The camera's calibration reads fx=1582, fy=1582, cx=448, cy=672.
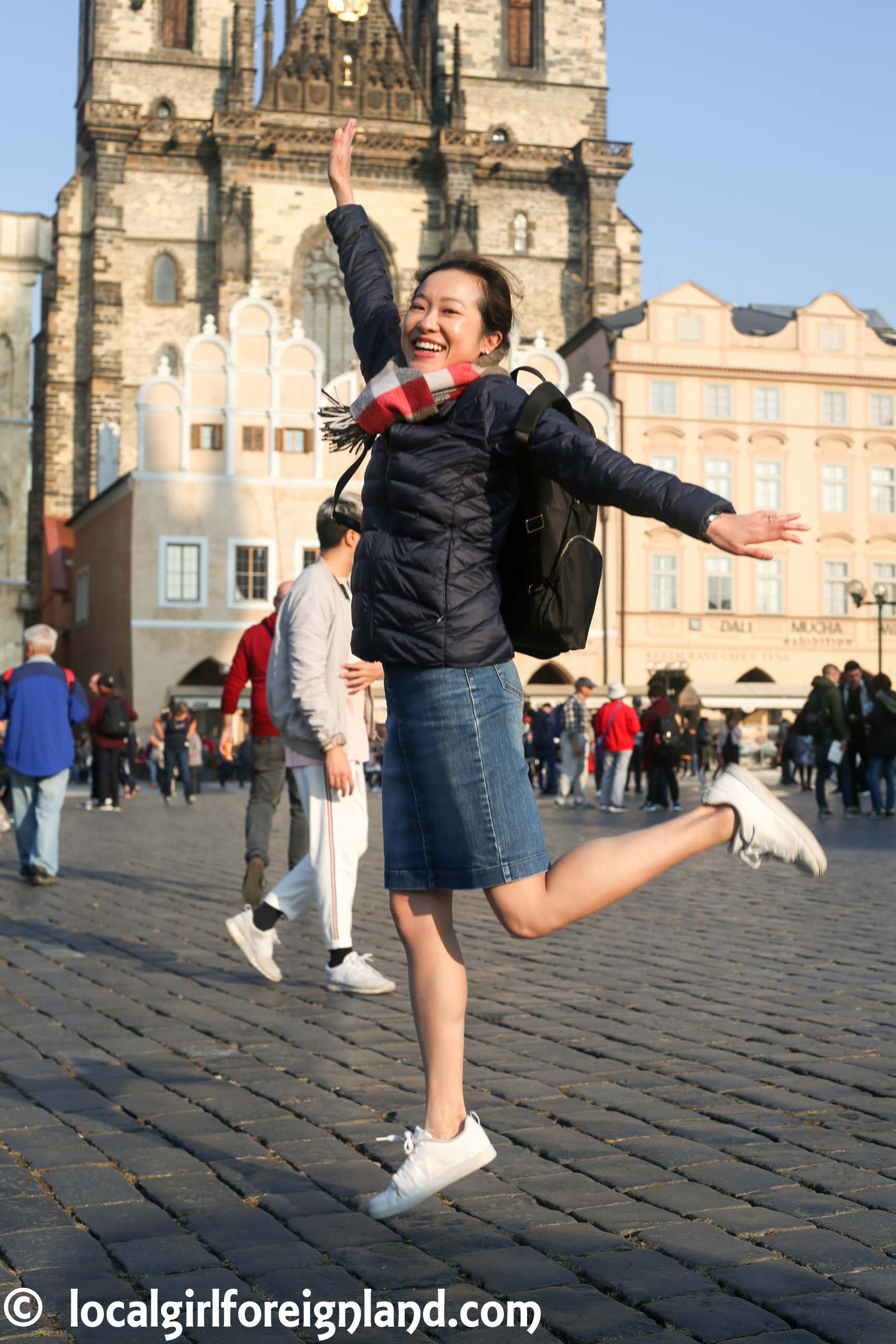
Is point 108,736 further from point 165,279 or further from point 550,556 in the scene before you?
point 165,279

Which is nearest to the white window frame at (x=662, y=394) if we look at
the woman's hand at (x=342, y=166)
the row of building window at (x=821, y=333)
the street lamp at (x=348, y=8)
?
the row of building window at (x=821, y=333)

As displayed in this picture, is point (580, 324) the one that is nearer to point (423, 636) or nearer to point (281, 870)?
point (281, 870)

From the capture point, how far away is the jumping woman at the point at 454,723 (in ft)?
10.2

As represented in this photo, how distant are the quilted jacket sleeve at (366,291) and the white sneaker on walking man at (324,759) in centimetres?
228

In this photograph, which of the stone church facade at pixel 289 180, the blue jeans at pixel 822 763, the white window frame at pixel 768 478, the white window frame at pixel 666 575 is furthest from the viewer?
the stone church facade at pixel 289 180

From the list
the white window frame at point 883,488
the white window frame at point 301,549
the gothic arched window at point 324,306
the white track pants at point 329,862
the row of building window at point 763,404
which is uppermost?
the gothic arched window at point 324,306

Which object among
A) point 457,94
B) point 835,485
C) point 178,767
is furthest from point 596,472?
point 457,94

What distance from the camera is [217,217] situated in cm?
5241

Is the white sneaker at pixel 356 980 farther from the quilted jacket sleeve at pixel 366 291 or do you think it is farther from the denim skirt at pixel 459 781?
the quilted jacket sleeve at pixel 366 291

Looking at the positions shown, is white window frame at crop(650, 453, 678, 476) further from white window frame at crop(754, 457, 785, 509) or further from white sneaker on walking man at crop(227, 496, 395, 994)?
white sneaker on walking man at crop(227, 496, 395, 994)

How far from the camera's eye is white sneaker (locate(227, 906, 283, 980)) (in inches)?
246

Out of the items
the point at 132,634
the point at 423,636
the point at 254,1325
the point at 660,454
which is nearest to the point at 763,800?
the point at 423,636

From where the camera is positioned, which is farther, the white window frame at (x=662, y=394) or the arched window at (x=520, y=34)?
the arched window at (x=520, y=34)

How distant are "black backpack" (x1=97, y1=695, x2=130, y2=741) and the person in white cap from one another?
586 cm
